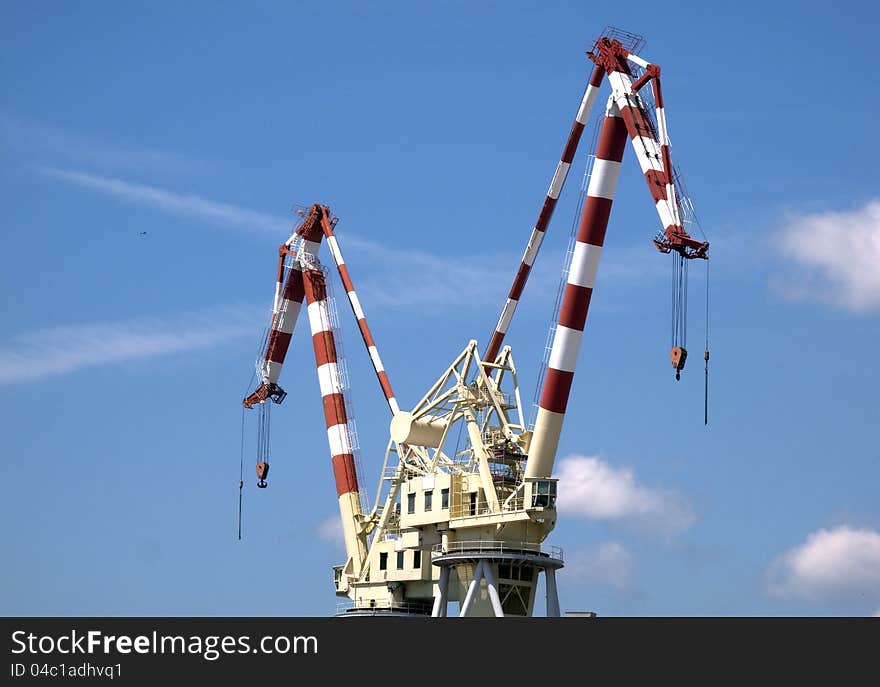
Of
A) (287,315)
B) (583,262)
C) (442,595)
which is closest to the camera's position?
(583,262)

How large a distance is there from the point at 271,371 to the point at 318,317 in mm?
7638

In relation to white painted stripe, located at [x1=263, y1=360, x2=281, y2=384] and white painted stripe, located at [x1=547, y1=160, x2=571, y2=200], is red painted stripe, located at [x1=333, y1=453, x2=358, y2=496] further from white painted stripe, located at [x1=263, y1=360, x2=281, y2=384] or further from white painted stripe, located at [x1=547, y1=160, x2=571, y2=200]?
white painted stripe, located at [x1=547, y1=160, x2=571, y2=200]

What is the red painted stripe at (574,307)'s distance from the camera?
7719 centimetres

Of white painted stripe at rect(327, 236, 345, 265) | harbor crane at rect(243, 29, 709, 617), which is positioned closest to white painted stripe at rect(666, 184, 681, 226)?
harbor crane at rect(243, 29, 709, 617)

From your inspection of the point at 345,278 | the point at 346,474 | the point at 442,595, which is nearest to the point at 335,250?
the point at 345,278

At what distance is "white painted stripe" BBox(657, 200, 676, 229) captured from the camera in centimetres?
7194

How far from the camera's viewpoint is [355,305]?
99.6 m

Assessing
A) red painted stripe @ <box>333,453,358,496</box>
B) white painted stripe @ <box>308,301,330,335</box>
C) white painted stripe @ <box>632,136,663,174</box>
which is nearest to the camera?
white painted stripe @ <box>632,136,663,174</box>

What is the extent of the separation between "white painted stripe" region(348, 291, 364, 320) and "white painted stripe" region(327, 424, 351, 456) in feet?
25.2

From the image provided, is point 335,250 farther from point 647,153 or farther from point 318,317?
point 647,153
